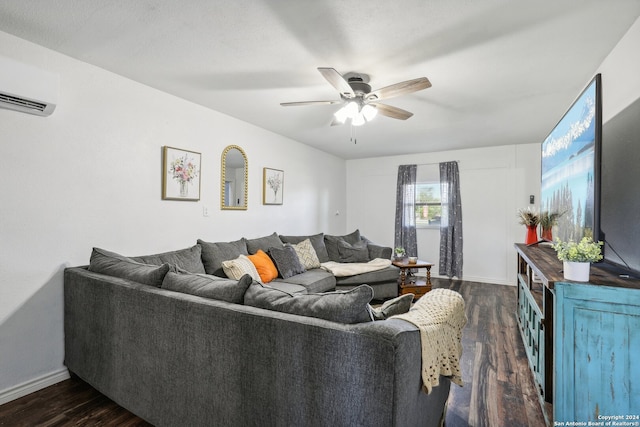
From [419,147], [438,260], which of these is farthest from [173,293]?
[438,260]

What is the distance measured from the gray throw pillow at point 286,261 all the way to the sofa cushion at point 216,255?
43 cm

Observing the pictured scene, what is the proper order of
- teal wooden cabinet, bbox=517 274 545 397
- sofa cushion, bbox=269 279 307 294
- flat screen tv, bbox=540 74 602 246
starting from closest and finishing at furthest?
flat screen tv, bbox=540 74 602 246, teal wooden cabinet, bbox=517 274 545 397, sofa cushion, bbox=269 279 307 294

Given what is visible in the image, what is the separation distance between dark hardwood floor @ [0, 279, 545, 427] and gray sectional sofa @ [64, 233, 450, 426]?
14cm

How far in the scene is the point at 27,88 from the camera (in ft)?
6.61

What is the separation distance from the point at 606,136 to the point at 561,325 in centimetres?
131

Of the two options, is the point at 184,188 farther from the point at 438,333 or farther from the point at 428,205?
the point at 428,205

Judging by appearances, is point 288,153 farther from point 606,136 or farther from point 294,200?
point 606,136

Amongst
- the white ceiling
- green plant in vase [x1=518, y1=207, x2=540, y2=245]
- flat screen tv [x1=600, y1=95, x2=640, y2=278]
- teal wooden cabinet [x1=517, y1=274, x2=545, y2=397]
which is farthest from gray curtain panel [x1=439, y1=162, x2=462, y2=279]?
flat screen tv [x1=600, y1=95, x2=640, y2=278]

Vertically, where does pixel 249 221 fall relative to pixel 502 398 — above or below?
above

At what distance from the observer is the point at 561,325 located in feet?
4.84

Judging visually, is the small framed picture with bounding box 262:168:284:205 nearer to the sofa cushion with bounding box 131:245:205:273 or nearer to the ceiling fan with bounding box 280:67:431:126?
the sofa cushion with bounding box 131:245:205:273

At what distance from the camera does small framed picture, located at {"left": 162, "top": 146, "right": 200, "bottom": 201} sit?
3.05 metres

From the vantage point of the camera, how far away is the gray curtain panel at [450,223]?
18.4ft

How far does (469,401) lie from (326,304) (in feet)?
4.87
